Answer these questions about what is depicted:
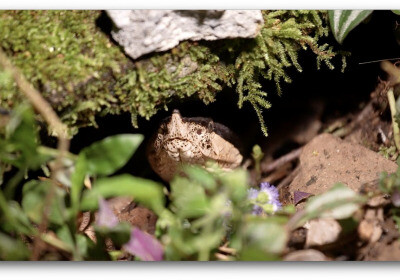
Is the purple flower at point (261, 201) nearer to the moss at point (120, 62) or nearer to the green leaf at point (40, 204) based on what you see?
the moss at point (120, 62)

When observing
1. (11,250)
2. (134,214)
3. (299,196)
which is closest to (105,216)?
(11,250)

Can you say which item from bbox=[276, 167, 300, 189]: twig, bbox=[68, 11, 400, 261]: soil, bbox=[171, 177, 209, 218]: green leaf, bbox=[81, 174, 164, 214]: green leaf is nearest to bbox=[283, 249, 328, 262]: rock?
bbox=[68, 11, 400, 261]: soil

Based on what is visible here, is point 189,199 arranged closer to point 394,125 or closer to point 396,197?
point 396,197

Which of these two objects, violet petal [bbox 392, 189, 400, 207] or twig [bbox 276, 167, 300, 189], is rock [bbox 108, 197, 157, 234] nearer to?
twig [bbox 276, 167, 300, 189]

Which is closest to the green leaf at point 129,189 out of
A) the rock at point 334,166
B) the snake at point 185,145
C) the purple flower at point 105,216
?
the purple flower at point 105,216

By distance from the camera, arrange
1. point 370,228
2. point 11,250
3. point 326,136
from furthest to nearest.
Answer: point 326,136
point 370,228
point 11,250

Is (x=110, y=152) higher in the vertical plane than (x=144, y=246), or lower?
higher

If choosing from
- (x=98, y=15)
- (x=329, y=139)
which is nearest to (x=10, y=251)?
(x=98, y=15)
